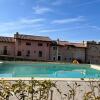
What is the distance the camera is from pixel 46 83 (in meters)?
3.53

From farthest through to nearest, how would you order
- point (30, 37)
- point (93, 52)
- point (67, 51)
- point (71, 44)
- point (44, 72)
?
point (93, 52) < point (71, 44) < point (67, 51) < point (30, 37) < point (44, 72)

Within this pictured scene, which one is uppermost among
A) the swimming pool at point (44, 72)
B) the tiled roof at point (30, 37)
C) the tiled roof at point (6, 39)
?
the tiled roof at point (30, 37)

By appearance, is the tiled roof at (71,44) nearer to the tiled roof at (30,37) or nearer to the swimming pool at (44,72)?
the tiled roof at (30,37)

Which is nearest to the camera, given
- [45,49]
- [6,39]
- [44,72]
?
[44,72]

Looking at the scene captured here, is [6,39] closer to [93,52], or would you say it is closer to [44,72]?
[93,52]

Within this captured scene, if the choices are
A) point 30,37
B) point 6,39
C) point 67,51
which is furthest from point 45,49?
point 6,39

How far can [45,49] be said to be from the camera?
44.8 metres

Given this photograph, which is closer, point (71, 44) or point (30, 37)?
point (30, 37)

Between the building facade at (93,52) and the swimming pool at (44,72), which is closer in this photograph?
the swimming pool at (44,72)

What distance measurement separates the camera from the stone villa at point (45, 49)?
42.7m

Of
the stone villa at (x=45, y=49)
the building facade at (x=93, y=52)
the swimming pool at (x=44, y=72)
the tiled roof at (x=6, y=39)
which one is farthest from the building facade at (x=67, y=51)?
the swimming pool at (x=44, y=72)

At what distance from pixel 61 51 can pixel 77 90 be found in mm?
41020

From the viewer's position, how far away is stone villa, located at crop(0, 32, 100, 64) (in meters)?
42.7

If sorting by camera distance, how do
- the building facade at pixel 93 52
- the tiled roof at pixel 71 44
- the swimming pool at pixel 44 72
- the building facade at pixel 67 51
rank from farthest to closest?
the building facade at pixel 93 52
the tiled roof at pixel 71 44
the building facade at pixel 67 51
the swimming pool at pixel 44 72
